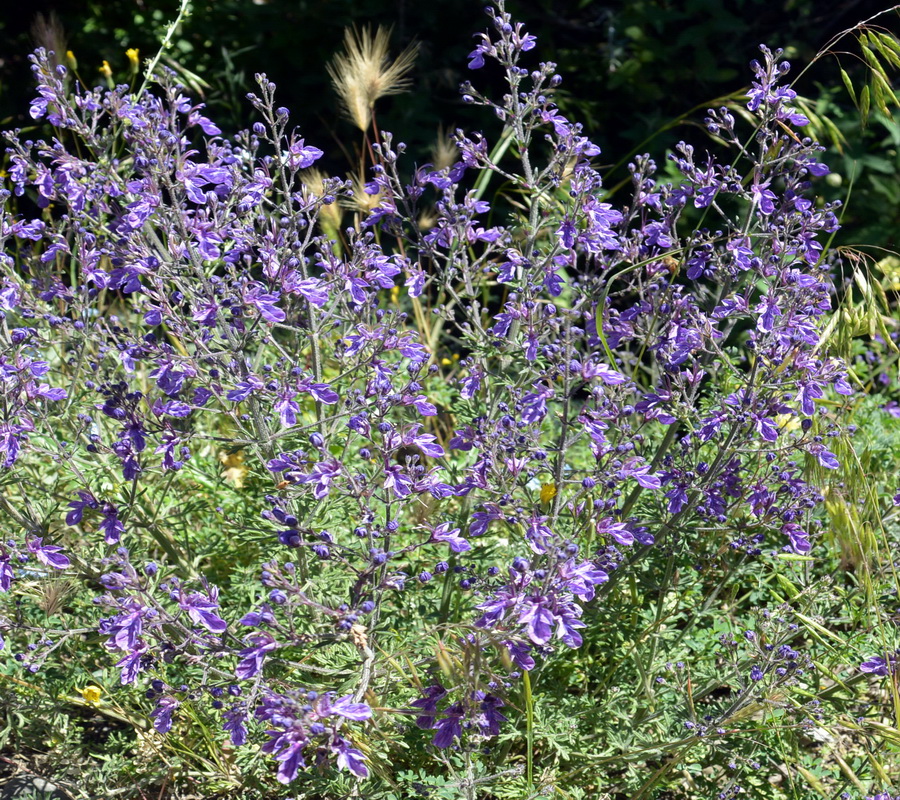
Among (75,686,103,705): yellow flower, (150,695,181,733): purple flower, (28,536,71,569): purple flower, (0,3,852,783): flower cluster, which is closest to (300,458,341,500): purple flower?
(0,3,852,783): flower cluster

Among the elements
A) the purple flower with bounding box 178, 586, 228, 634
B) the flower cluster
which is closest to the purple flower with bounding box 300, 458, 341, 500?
the flower cluster

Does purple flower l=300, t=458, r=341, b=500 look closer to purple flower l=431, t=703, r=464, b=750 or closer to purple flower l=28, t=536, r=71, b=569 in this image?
purple flower l=431, t=703, r=464, b=750

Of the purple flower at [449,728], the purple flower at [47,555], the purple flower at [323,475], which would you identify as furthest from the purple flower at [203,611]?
the purple flower at [449,728]

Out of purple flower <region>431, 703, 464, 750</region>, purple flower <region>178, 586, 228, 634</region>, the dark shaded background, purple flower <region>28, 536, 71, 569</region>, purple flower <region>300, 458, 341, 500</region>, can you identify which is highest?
the dark shaded background

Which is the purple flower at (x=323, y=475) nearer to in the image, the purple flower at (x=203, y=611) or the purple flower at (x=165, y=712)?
the purple flower at (x=203, y=611)

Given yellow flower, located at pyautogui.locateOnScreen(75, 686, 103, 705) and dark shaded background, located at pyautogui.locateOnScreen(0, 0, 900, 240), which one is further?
dark shaded background, located at pyautogui.locateOnScreen(0, 0, 900, 240)

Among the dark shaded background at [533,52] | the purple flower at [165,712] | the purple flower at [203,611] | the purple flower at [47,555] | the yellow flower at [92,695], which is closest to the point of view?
the purple flower at [203,611]

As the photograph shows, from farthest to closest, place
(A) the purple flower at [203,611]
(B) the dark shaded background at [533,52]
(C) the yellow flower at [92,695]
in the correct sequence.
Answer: (B) the dark shaded background at [533,52]
(C) the yellow flower at [92,695]
(A) the purple flower at [203,611]

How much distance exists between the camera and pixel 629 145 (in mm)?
6336

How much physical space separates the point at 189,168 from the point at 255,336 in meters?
0.54

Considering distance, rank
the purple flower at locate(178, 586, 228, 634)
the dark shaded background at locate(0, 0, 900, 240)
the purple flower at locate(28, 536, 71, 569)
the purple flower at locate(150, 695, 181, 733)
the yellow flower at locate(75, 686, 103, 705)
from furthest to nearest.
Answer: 1. the dark shaded background at locate(0, 0, 900, 240)
2. the yellow flower at locate(75, 686, 103, 705)
3. the purple flower at locate(28, 536, 71, 569)
4. the purple flower at locate(150, 695, 181, 733)
5. the purple flower at locate(178, 586, 228, 634)

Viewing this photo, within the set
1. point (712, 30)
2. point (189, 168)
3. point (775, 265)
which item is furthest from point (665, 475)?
point (712, 30)

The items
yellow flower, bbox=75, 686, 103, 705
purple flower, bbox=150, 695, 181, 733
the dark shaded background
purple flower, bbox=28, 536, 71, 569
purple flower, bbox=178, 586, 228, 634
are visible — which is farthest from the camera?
the dark shaded background

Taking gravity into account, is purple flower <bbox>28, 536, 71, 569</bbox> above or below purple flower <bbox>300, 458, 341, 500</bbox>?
below
